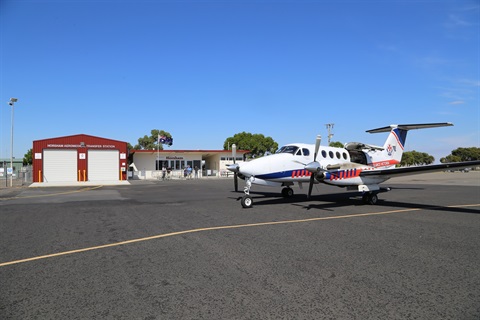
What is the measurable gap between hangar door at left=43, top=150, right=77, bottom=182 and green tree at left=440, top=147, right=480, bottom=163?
4507 inches

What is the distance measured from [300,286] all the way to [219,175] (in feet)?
143

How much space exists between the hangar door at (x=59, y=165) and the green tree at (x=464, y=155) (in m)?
114

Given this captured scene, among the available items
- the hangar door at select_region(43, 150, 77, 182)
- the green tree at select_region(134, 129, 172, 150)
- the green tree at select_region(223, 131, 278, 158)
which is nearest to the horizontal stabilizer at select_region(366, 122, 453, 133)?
the hangar door at select_region(43, 150, 77, 182)

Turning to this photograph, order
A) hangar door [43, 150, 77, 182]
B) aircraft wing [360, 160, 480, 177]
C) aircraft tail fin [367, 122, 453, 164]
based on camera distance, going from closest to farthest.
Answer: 1. aircraft wing [360, 160, 480, 177]
2. aircraft tail fin [367, 122, 453, 164]
3. hangar door [43, 150, 77, 182]

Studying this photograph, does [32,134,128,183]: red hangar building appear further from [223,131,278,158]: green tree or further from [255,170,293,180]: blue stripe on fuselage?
[223,131,278,158]: green tree

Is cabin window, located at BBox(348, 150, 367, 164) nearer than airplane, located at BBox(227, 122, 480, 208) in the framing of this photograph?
No

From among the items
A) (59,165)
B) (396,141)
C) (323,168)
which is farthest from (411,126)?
(59,165)

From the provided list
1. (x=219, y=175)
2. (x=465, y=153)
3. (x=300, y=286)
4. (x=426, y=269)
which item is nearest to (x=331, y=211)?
(x=426, y=269)

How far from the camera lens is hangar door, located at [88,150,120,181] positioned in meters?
37.7

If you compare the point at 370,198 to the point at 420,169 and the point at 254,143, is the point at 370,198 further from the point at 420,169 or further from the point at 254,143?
the point at 254,143

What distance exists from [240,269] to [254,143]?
249 ft

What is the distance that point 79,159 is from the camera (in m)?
37.0

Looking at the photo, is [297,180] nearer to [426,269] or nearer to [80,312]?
[426,269]

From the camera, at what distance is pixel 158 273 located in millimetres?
5094
